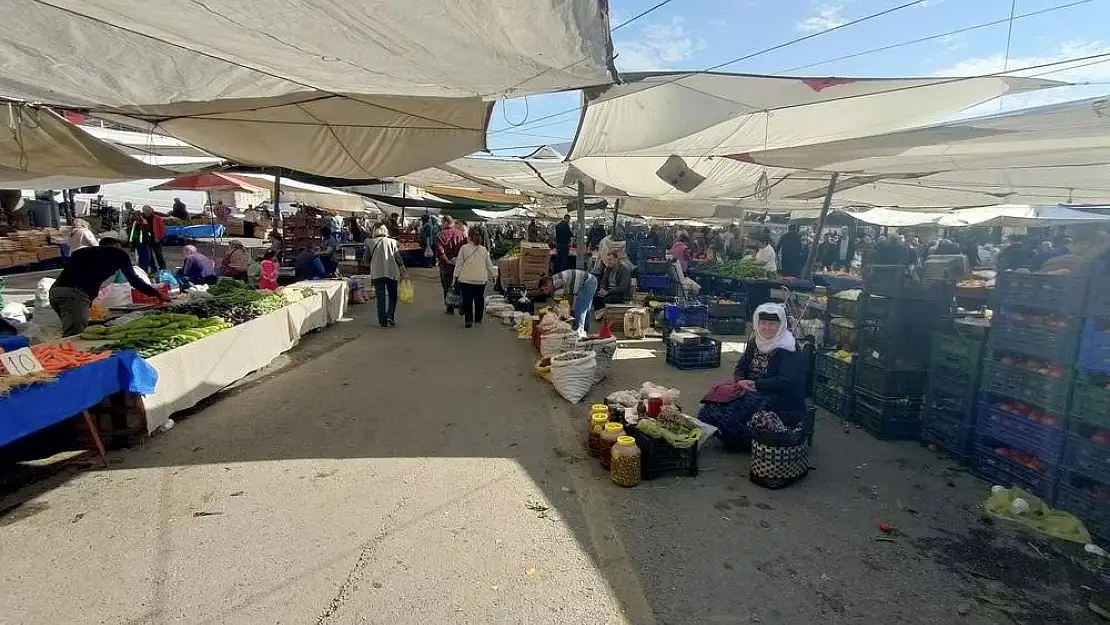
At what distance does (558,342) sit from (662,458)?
3378 mm

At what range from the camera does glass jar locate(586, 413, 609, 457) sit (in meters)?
4.92

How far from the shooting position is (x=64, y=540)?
11.7 ft

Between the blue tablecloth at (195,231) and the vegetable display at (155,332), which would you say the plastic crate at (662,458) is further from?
the blue tablecloth at (195,231)

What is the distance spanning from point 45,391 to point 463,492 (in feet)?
10.2

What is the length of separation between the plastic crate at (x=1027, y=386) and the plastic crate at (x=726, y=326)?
6176 millimetres

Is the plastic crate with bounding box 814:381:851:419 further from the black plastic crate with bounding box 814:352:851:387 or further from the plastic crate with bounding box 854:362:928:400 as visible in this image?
the plastic crate with bounding box 854:362:928:400

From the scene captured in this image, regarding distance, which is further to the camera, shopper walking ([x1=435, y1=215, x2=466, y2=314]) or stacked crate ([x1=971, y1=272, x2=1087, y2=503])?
shopper walking ([x1=435, y1=215, x2=466, y2=314])

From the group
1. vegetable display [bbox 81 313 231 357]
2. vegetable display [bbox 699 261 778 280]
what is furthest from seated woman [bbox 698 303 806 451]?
vegetable display [bbox 699 261 778 280]

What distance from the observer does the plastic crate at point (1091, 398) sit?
151 inches

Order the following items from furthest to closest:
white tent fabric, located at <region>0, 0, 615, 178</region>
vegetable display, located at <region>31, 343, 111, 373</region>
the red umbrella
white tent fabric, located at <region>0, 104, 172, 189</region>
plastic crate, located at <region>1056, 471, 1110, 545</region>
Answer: the red umbrella
white tent fabric, located at <region>0, 104, 172, 189</region>
vegetable display, located at <region>31, 343, 111, 373</region>
plastic crate, located at <region>1056, 471, 1110, 545</region>
white tent fabric, located at <region>0, 0, 615, 178</region>

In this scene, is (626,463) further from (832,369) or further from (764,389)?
(832,369)

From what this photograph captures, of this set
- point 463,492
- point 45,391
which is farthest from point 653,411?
point 45,391

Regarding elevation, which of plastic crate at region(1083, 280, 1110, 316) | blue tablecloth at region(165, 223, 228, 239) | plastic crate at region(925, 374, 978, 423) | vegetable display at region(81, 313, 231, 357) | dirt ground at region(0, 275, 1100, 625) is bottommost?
dirt ground at region(0, 275, 1100, 625)

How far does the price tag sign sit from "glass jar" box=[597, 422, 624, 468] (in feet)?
14.1
